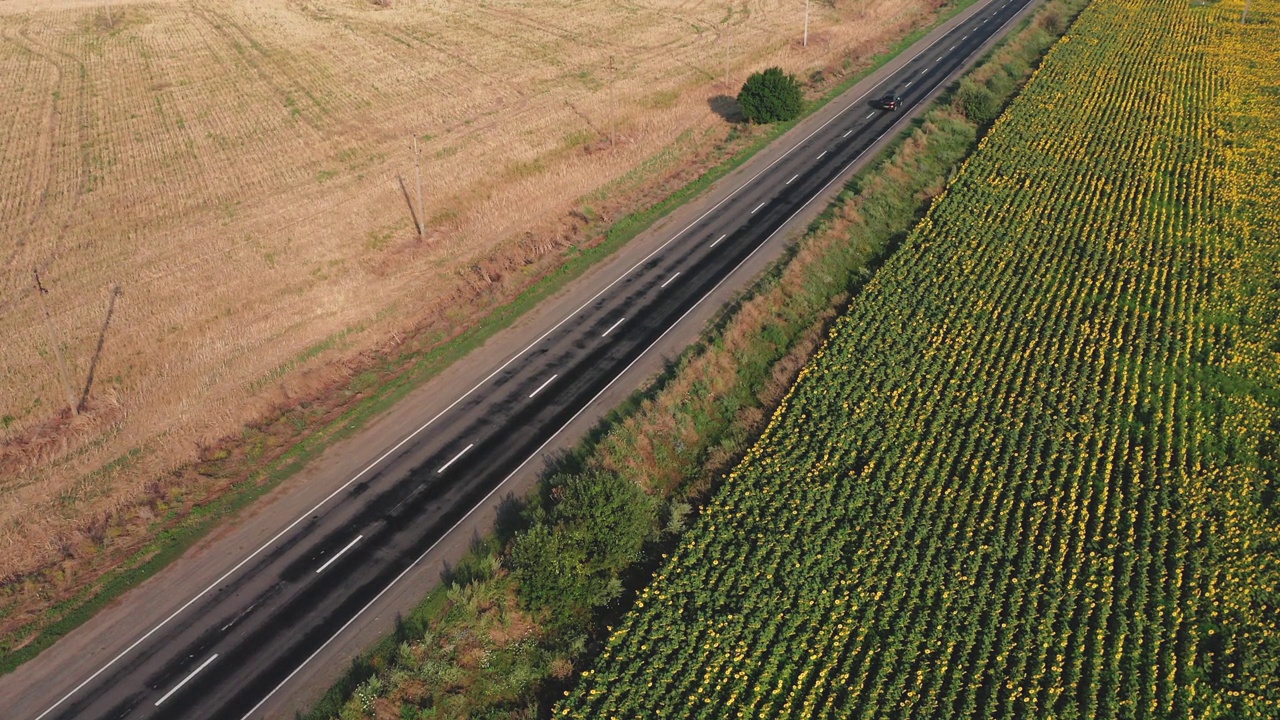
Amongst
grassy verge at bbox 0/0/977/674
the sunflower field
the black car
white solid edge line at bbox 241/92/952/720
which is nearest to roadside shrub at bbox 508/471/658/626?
the sunflower field

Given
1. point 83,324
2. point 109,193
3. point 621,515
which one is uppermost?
point 109,193

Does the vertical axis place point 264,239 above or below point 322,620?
above

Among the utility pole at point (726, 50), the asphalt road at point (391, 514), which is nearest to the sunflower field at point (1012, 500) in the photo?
the asphalt road at point (391, 514)

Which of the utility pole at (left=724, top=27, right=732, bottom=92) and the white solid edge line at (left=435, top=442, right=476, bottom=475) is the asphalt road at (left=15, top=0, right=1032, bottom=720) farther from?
the utility pole at (left=724, top=27, right=732, bottom=92)

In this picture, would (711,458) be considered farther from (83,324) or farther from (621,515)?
(83,324)

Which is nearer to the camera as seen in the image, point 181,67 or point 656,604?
point 656,604

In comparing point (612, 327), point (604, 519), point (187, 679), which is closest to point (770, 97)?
point (612, 327)

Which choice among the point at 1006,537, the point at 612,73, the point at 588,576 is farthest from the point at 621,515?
the point at 612,73
